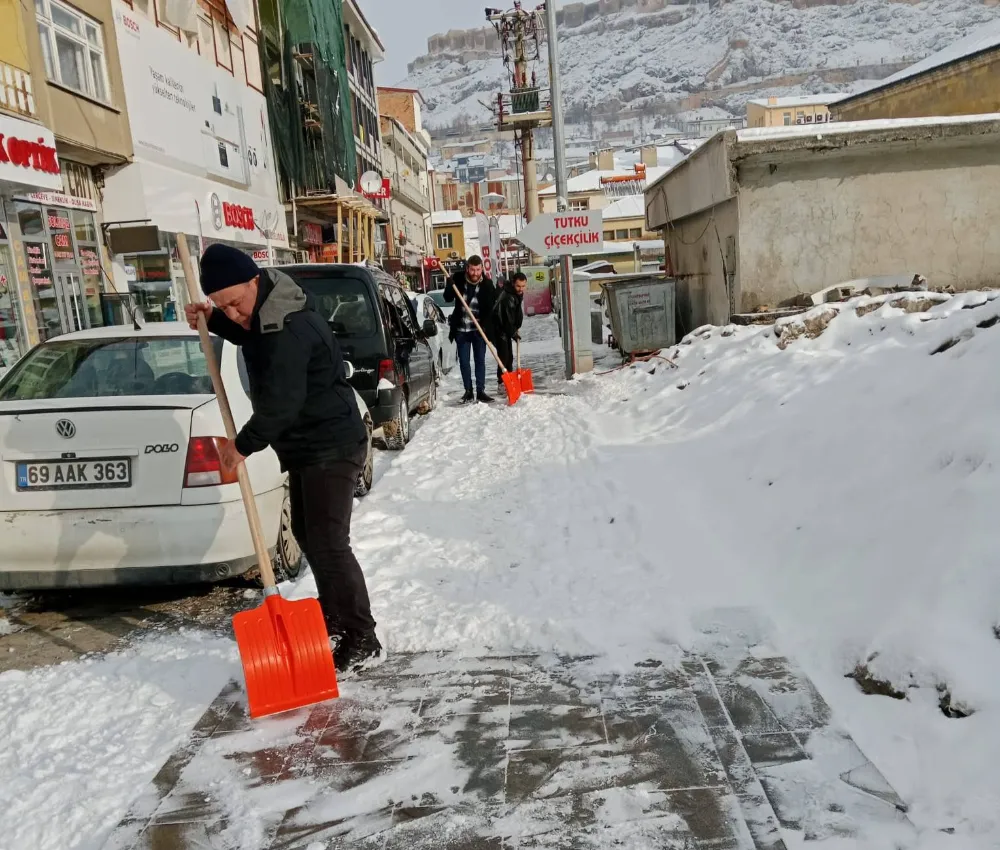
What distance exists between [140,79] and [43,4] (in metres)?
2.81

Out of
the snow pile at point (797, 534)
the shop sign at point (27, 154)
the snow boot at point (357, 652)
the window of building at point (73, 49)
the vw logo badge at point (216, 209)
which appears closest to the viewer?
the snow pile at point (797, 534)

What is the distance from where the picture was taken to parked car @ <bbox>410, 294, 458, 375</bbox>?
47.7 ft

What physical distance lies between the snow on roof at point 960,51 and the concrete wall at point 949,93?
0.19 meters

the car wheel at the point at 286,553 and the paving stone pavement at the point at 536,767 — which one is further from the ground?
the car wheel at the point at 286,553

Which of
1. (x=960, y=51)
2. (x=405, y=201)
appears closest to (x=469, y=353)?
(x=960, y=51)

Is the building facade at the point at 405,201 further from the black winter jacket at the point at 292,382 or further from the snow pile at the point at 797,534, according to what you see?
the black winter jacket at the point at 292,382

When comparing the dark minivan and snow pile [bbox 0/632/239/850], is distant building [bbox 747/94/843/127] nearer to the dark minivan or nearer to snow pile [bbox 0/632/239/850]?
the dark minivan

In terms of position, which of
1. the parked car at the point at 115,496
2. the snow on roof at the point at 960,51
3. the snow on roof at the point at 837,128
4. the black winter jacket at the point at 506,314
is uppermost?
the snow on roof at the point at 960,51

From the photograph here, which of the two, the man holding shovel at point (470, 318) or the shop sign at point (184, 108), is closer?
the man holding shovel at point (470, 318)

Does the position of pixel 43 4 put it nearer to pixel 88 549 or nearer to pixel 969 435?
pixel 88 549

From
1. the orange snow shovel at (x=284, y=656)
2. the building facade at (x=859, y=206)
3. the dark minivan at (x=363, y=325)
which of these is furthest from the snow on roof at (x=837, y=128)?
the orange snow shovel at (x=284, y=656)

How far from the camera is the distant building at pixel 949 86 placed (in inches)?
Answer: 822

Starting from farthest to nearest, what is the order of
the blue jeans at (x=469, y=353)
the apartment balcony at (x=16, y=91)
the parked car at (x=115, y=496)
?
the blue jeans at (x=469, y=353) → the apartment balcony at (x=16, y=91) → the parked car at (x=115, y=496)

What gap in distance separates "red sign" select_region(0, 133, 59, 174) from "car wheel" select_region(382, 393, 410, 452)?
5775mm
